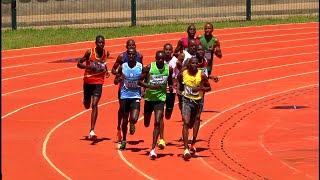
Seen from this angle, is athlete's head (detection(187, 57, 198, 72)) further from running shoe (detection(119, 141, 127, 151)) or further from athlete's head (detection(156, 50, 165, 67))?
running shoe (detection(119, 141, 127, 151))

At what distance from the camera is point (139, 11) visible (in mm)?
43750

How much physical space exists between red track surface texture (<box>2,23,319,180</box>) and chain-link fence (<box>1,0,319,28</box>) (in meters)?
10.2

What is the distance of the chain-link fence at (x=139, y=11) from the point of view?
41.2 metres

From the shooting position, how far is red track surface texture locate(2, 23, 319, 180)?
13.9 meters

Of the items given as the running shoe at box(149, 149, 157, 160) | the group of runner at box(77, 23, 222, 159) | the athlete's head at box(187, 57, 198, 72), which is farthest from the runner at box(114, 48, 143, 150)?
the athlete's head at box(187, 57, 198, 72)

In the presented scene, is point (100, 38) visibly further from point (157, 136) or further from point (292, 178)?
point (292, 178)

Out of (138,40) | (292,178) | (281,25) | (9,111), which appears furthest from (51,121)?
(281,25)

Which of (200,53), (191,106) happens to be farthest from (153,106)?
(200,53)

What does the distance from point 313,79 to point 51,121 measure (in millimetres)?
9523

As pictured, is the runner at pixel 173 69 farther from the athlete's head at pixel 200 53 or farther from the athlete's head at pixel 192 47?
the athlete's head at pixel 200 53

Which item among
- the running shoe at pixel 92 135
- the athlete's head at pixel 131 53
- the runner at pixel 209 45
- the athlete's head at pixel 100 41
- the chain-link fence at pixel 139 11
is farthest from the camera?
the chain-link fence at pixel 139 11

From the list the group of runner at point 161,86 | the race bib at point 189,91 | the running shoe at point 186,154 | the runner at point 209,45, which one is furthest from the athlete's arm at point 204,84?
the runner at point 209,45

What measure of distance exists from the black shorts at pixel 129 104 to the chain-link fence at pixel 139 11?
970 inches

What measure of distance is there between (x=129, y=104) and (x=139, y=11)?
29113 millimetres
